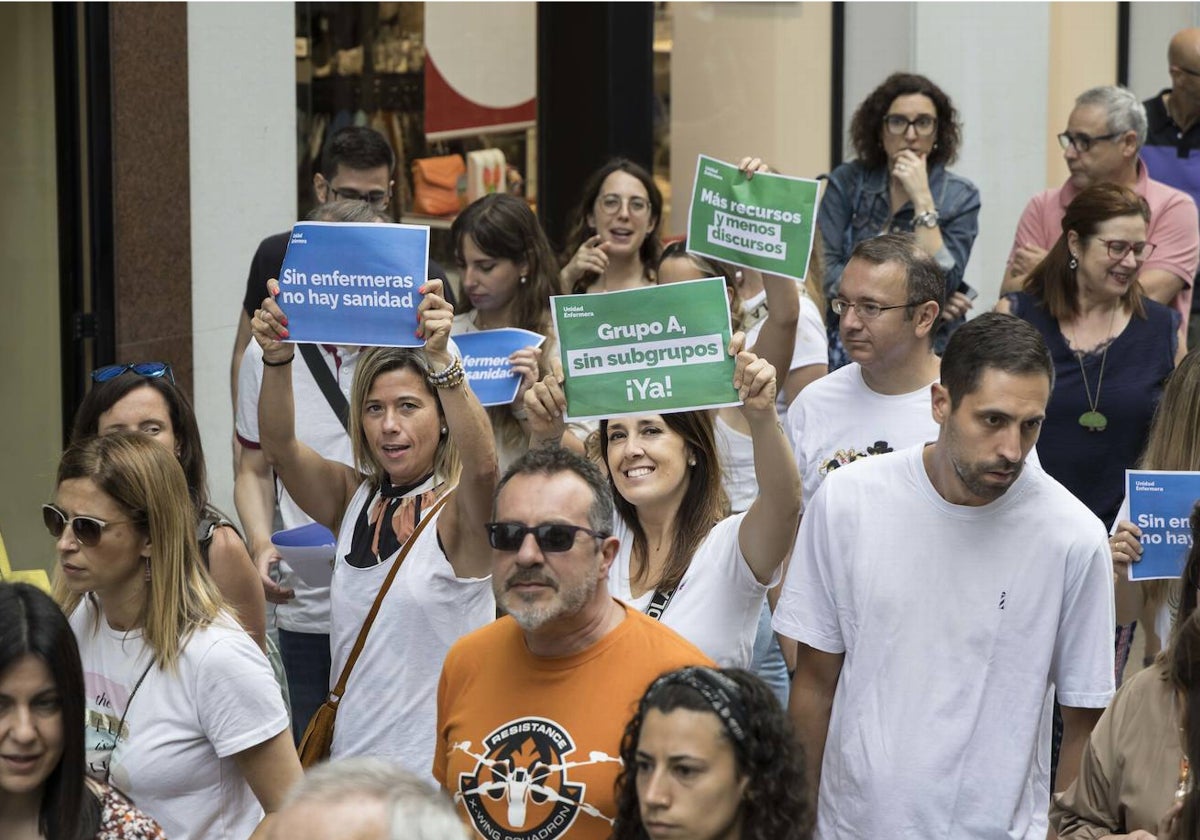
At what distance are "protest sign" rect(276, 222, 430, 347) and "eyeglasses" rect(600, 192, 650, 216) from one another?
251cm

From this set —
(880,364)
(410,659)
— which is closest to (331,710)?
(410,659)

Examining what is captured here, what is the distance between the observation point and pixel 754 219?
279 inches

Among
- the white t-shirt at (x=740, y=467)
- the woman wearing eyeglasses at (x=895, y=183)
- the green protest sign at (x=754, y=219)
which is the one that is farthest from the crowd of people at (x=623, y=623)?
the woman wearing eyeglasses at (x=895, y=183)

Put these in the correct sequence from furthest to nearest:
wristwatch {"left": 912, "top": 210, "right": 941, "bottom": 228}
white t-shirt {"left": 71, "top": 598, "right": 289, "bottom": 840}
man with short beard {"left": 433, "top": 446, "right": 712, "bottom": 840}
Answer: wristwatch {"left": 912, "top": 210, "right": 941, "bottom": 228}, white t-shirt {"left": 71, "top": 598, "right": 289, "bottom": 840}, man with short beard {"left": 433, "top": 446, "right": 712, "bottom": 840}

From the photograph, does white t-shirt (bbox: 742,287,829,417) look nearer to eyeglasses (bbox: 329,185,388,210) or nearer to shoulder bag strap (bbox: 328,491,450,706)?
eyeglasses (bbox: 329,185,388,210)

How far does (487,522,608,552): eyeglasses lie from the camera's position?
14.7ft

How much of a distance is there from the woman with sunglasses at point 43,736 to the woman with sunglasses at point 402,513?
1.18 metres

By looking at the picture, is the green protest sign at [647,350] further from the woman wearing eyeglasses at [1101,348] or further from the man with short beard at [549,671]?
the woman wearing eyeglasses at [1101,348]

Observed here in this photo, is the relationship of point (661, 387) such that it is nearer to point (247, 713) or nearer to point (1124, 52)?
point (247, 713)

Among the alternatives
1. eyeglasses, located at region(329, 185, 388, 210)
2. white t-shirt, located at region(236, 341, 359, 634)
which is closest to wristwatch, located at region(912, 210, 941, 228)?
eyeglasses, located at region(329, 185, 388, 210)

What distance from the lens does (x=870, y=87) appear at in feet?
40.4

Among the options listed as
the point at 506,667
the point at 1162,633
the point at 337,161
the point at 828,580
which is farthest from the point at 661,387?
the point at 337,161

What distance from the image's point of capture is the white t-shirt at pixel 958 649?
482 centimetres

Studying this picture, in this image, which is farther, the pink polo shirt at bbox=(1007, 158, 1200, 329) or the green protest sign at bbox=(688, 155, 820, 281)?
the pink polo shirt at bbox=(1007, 158, 1200, 329)
